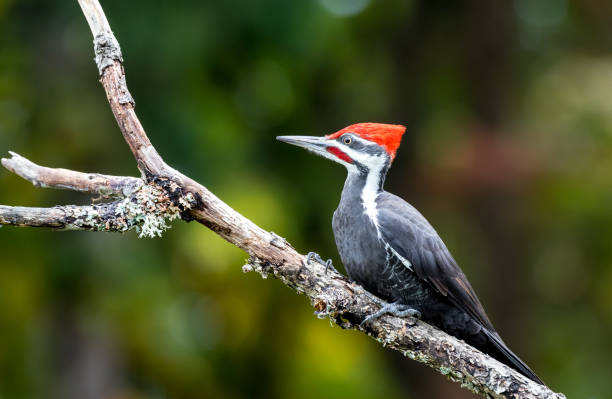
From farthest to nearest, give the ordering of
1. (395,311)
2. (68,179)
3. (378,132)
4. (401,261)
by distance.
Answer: (378,132) < (401,261) < (395,311) < (68,179)

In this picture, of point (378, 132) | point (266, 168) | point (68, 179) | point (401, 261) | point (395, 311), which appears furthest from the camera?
point (266, 168)

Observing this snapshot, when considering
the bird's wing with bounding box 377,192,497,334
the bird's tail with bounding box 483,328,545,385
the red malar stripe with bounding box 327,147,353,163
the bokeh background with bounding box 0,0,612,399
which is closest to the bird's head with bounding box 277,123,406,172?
the red malar stripe with bounding box 327,147,353,163

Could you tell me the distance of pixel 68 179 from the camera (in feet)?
11.8

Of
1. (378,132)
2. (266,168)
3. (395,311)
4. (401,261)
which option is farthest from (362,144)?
(266,168)

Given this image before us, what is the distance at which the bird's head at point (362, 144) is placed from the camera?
15.2ft

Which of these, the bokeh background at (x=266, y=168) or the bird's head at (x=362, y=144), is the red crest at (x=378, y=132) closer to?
the bird's head at (x=362, y=144)

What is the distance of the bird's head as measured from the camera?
462 cm

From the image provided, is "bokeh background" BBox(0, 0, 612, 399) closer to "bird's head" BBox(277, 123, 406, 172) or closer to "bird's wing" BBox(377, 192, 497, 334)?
"bird's head" BBox(277, 123, 406, 172)

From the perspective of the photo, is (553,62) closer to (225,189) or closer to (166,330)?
(225,189)

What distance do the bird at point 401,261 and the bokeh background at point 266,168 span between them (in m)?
2.51

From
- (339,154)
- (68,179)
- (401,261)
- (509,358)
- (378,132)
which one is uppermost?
(378,132)

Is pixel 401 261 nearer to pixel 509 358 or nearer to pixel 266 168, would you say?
pixel 509 358

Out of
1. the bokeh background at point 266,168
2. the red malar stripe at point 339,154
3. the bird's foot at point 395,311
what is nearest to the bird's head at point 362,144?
the red malar stripe at point 339,154

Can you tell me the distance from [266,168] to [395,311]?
446 centimetres
